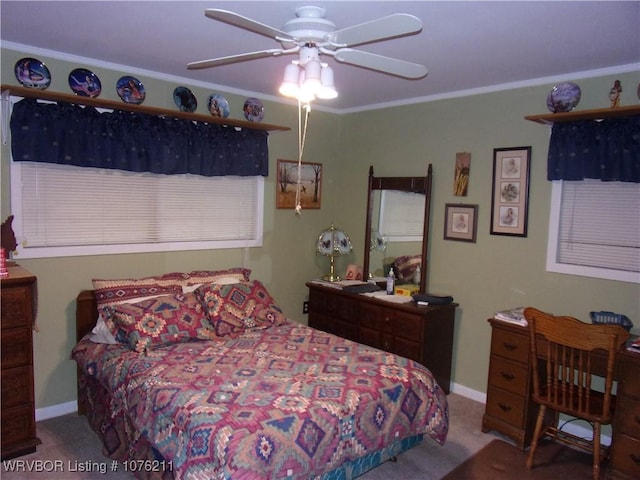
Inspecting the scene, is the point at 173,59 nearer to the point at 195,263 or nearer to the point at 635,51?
the point at 195,263

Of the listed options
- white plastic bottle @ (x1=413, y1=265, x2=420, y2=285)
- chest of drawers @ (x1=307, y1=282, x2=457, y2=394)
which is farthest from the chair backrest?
white plastic bottle @ (x1=413, y1=265, x2=420, y2=285)

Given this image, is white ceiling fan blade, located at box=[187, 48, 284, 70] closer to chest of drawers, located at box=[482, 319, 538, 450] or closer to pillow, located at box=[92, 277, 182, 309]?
pillow, located at box=[92, 277, 182, 309]

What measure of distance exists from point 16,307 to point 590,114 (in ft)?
11.8

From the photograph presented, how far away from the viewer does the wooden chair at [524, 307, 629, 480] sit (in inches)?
99.1

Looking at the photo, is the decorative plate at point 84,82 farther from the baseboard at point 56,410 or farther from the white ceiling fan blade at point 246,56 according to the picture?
the baseboard at point 56,410

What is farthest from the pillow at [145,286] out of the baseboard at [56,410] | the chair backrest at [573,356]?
A: the chair backrest at [573,356]

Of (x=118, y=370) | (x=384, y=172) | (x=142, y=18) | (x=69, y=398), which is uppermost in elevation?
(x=142, y=18)

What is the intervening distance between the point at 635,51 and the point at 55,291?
3947 mm

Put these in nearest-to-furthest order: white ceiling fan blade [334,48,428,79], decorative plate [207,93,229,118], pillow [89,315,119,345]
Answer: white ceiling fan blade [334,48,428,79] → pillow [89,315,119,345] → decorative plate [207,93,229,118]

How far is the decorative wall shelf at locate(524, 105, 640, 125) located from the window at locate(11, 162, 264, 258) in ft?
7.78

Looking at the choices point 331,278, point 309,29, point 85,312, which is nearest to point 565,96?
point 309,29

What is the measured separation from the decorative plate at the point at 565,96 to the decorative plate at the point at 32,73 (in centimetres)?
330

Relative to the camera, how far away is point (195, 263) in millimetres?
3934

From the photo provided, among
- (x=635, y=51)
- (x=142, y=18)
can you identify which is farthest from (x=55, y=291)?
(x=635, y=51)
